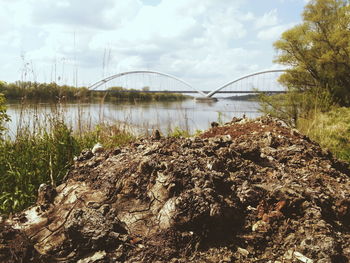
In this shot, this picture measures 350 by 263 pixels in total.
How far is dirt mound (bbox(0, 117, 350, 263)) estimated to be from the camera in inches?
76.2

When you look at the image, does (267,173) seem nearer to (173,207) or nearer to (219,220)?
(219,220)

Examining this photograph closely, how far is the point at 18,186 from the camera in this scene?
3.62 m

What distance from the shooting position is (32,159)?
3.81 metres

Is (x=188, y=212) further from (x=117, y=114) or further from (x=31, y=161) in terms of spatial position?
(x=117, y=114)

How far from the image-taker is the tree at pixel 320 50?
16.3 meters

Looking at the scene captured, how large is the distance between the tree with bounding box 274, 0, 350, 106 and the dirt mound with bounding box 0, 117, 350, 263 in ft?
51.0

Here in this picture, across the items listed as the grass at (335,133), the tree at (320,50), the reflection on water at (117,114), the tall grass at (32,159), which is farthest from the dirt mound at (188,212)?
the tree at (320,50)

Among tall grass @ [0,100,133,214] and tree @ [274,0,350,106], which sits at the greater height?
tree @ [274,0,350,106]

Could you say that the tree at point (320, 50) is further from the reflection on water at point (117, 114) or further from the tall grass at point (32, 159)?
the tall grass at point (32, 159)

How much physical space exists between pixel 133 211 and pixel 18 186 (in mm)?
2122

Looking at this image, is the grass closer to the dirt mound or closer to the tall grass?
the dirt mound

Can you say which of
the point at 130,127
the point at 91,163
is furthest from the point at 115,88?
the point at 91,163

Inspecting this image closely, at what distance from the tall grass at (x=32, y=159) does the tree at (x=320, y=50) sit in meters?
15.2

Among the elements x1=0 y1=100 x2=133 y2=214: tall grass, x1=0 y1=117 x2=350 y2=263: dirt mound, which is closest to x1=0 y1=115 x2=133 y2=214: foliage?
x1=0 y1=100 x2=133 y2=214: tall grass
